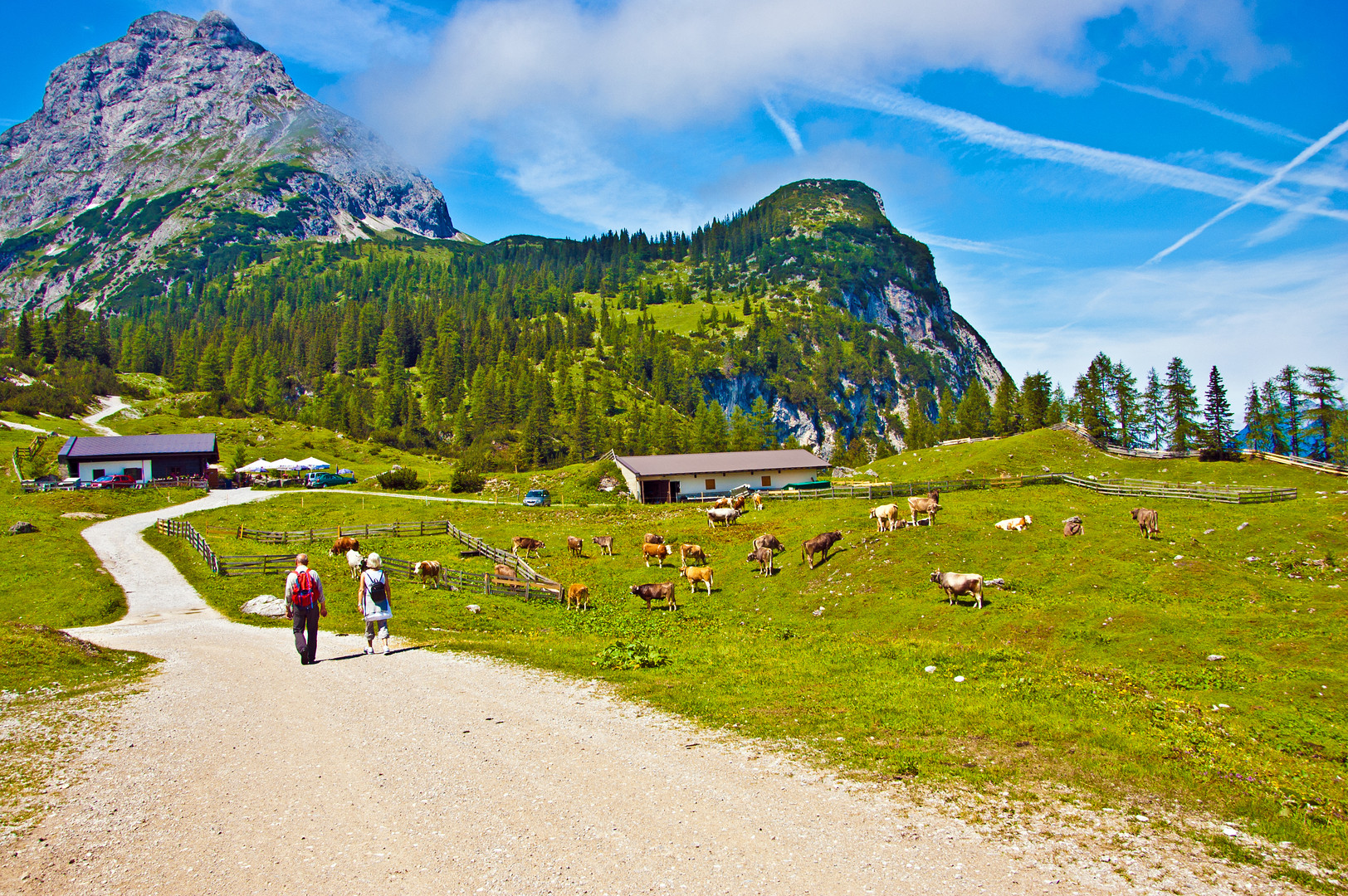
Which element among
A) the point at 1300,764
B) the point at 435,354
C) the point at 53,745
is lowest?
the point at 1300,764

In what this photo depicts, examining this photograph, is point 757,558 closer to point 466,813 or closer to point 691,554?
point 691,554

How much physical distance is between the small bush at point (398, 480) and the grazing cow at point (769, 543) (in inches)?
2409

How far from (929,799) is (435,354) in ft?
657

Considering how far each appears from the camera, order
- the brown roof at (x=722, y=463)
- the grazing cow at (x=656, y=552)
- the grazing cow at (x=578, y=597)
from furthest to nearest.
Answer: the brown roof at (x=722, y=463) < the grazing cow at (x=656, y=552) < the grazing cow at (x=578, y=597)

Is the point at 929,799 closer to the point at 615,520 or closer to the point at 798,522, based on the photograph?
the point at 798,522

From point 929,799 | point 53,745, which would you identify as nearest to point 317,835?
point 53,745

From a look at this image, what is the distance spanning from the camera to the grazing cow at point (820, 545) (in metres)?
31.5

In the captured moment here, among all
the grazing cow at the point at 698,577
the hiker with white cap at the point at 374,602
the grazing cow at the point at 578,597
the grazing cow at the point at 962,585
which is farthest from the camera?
the grazing cow at the point at 698,577

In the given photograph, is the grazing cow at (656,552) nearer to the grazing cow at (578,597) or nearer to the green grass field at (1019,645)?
the green grass field at (1019,645)

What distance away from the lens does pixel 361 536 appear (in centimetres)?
5047

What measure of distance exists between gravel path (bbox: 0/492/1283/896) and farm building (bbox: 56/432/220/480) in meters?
84.3

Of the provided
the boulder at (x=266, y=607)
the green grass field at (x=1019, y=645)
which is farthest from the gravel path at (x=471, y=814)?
the boulder at (x=266, y=607)

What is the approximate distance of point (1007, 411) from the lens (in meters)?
125

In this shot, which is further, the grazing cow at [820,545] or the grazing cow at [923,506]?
the grazing cow at [923,506]
